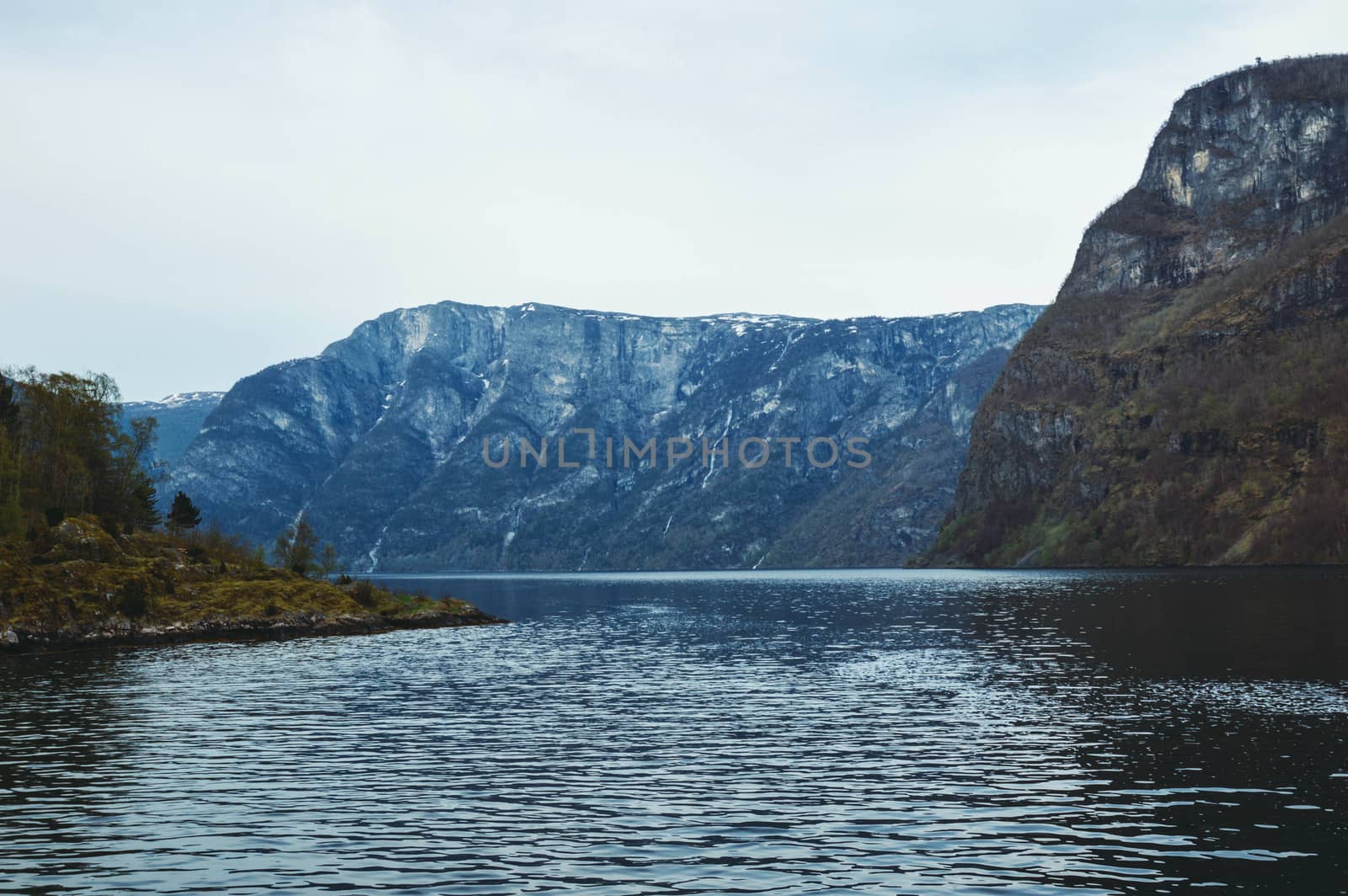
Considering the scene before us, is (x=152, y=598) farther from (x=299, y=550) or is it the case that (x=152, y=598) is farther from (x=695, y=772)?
(x=695, y=772)

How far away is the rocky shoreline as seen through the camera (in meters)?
92.7

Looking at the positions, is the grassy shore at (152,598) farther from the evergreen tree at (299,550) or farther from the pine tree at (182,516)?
the evergreen tree at (299,550)

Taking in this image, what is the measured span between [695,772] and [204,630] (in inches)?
3199

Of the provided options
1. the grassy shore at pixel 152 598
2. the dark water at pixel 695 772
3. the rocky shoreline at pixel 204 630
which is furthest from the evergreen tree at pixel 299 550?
the dark water at pixel 695 772

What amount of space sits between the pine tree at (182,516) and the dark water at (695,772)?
6390 cm

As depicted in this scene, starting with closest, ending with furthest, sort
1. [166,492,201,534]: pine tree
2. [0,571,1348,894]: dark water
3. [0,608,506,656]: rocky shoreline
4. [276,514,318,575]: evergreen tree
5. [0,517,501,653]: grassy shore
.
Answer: [0,571,1348,894]: dark water
[0,608,506,656]: rocky shoreline
[0,517,501,653]: grassy shore
[166,492,201,534]: pine tree
[276,514,318,575]: evergreen tree

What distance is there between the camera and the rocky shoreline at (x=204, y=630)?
304 feet

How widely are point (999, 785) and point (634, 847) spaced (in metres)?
13.5

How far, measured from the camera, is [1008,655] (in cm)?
7919

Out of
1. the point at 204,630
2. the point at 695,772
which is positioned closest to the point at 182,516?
the point at 204,630

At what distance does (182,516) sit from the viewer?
149m

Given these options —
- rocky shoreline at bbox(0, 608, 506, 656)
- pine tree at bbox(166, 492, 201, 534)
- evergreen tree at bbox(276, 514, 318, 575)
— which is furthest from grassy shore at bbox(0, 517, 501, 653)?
evergreen tree at bbox(276, 514, 318, 575)

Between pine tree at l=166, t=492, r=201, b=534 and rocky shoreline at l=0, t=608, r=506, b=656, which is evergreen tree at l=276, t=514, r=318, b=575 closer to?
pine tree at l=166, t=492, r=201, b=534

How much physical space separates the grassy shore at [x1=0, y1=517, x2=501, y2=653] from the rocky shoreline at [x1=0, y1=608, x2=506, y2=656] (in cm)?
9
